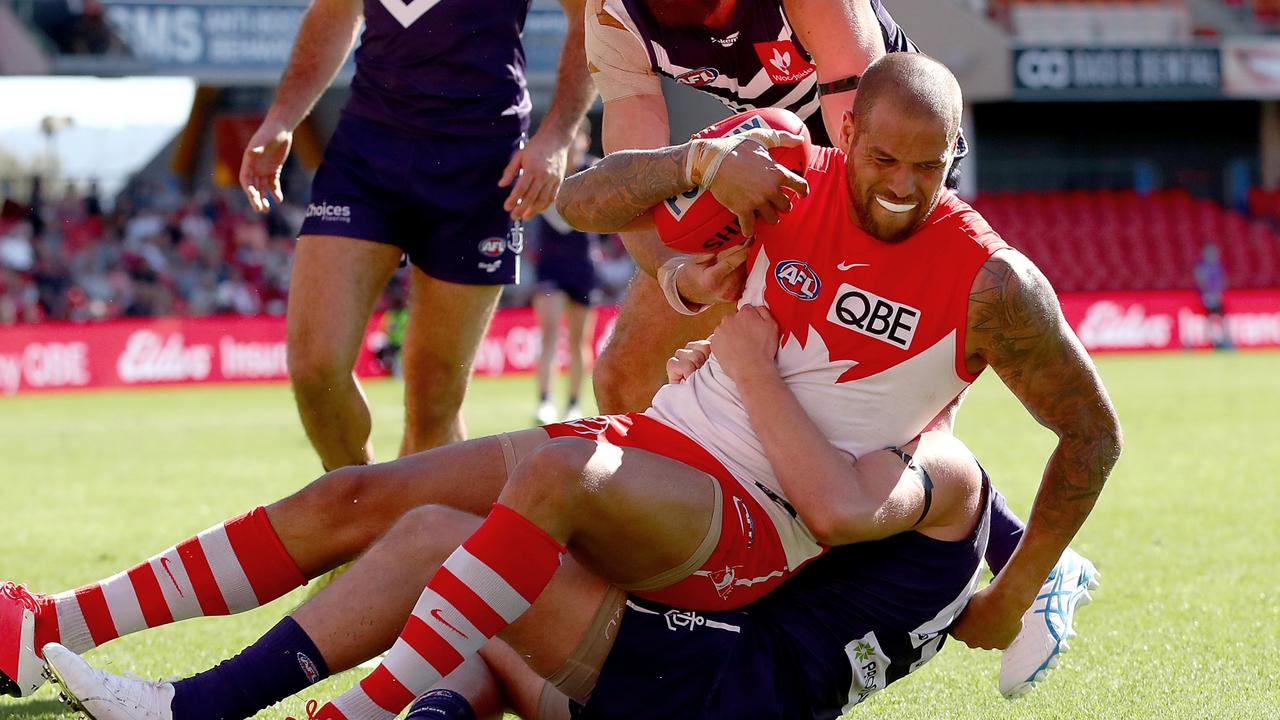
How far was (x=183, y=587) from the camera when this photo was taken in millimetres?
3338

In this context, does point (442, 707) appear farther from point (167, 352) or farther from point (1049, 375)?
point (167, 352)

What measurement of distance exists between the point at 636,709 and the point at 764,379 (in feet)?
2.38

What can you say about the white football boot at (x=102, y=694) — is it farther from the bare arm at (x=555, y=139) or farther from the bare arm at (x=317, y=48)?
the bare arm at (x=317, y=48)

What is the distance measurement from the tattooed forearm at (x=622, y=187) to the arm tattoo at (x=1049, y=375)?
2.37 ft

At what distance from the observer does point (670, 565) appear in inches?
118

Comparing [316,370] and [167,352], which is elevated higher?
[316,370]

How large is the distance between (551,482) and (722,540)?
398mm

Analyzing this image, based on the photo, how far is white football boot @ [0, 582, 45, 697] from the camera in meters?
3.26

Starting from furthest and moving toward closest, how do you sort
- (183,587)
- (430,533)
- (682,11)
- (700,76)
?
(700,76), (682,11), (183,587), (430,533)

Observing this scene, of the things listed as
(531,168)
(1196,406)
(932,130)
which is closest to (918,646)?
(932,130)

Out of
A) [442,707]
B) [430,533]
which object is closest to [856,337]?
[430,533]

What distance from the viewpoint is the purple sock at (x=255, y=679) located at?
2963 mm

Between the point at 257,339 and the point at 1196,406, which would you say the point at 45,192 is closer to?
the point at 257,339

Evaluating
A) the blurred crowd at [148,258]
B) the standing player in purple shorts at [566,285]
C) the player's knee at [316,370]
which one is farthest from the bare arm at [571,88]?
the blurred crowd at [148,258]
